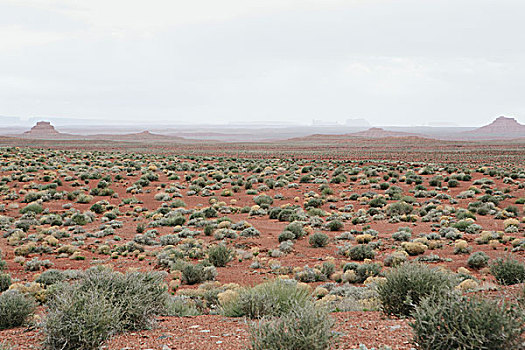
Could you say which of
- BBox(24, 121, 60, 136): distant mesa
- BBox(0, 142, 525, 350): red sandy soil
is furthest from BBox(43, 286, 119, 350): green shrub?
BBox(24, 121, 60, 136): distant mesa

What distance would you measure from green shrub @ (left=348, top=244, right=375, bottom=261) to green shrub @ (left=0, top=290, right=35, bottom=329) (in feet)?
32.6

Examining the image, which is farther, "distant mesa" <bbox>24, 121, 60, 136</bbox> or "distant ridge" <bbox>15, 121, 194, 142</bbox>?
"distant mesa" <bbox>24, 121, 60, 136</bbox>

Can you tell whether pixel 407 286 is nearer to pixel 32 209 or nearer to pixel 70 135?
pixel 32 209

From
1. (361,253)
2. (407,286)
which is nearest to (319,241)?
(361,253)

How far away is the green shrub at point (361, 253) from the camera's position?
13.7 metres

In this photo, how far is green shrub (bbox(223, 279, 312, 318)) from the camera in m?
6.54

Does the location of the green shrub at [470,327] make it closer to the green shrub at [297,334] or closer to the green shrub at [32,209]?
the green shrub at [297,334]

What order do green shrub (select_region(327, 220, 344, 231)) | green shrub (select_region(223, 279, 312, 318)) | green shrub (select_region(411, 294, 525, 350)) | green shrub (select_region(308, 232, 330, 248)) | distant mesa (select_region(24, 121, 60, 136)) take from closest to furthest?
green shrub (select_region(411, 294, 525, 350)) → green shrub (select_region(223, 279, 312, 318)) → green shrub (select_region(308, 232, 330, 248)) → green shrub (select_region(327, 220, 344, 231)) → distant mesa (select_region(24, 121, 60, 136))

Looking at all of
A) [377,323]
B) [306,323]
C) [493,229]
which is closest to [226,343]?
[306,323]

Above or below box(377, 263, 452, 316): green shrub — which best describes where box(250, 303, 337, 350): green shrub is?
above

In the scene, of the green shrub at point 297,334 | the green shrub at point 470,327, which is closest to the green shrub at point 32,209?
the green shrub at point 297,334

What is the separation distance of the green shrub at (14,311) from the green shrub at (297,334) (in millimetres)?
4882

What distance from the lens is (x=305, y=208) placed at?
79.4 feet

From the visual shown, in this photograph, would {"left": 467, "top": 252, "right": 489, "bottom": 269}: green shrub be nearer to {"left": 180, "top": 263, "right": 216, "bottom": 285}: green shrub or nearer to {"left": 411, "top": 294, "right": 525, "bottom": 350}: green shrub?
{"left": 180, "top": 263, "right": 216, "bottom": 285}: green shrub
